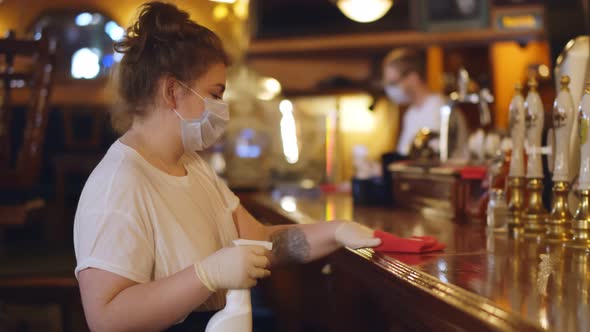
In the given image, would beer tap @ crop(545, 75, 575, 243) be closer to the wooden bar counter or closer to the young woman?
the wooden bar counter

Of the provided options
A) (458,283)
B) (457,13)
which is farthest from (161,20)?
(457,13)

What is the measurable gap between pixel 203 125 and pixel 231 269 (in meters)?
0.41

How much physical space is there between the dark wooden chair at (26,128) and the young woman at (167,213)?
33.2 inches

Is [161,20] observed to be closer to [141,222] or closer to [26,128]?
[141,222]

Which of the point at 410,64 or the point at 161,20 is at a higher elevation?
the point at 410,64

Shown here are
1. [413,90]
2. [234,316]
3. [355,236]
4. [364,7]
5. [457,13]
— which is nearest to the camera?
[234,316]

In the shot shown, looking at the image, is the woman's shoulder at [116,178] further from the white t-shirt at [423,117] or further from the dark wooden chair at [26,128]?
the white t-shirt at [423,117]

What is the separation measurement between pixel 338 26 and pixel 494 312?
4891mm

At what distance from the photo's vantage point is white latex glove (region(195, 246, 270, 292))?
3.80 feet

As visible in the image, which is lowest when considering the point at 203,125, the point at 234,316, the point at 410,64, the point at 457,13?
the point at 234,316

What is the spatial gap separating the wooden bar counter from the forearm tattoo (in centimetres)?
8

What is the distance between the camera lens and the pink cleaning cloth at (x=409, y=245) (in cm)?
139

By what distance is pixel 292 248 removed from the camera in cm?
164

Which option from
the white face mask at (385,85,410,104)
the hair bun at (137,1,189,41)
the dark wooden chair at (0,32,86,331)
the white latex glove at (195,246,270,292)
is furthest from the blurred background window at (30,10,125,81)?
the white latex glove at (195,246,270,292)
